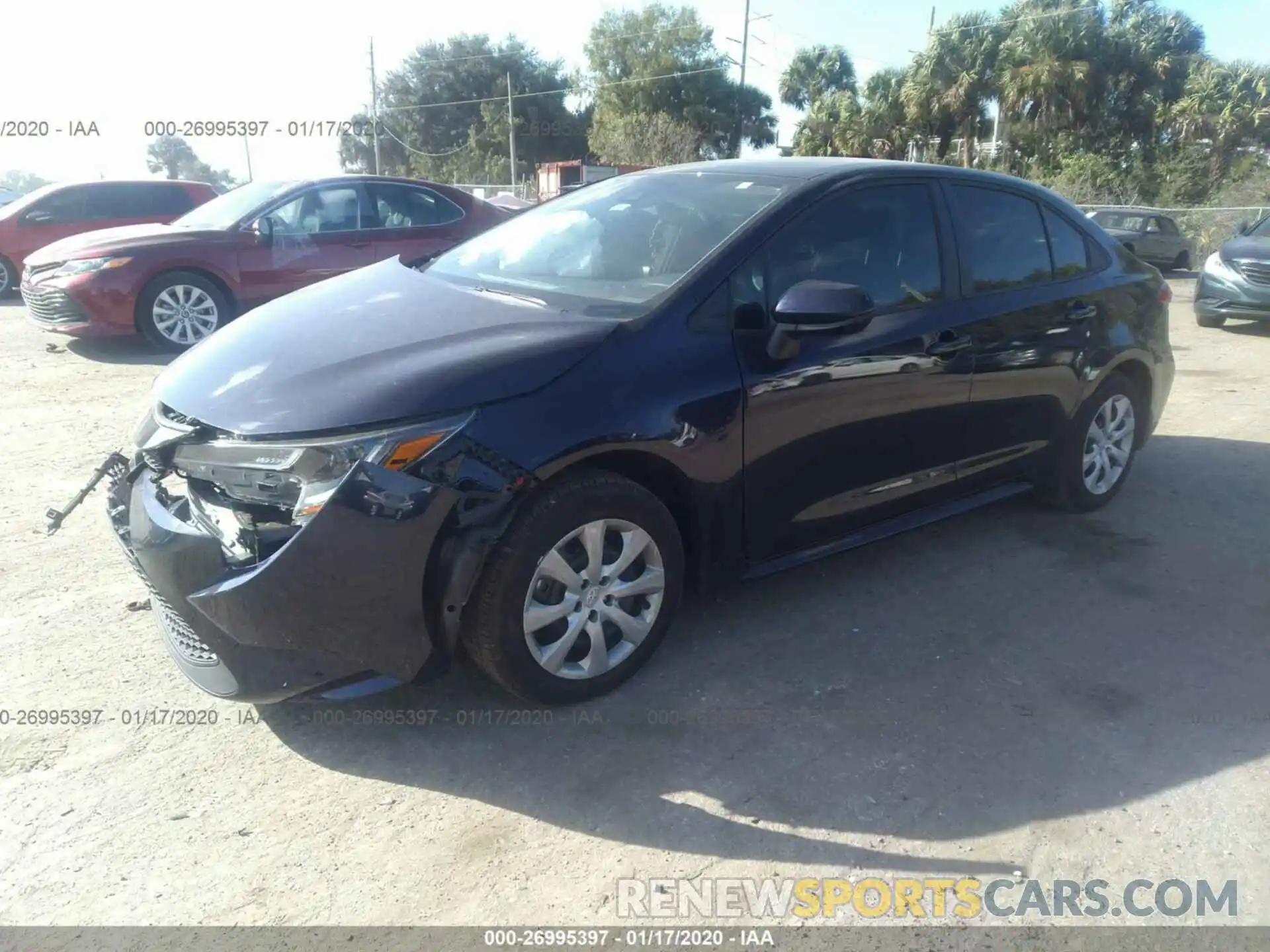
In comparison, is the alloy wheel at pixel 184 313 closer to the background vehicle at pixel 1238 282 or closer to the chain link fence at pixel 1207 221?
the background vehicle at pixel 1238 282

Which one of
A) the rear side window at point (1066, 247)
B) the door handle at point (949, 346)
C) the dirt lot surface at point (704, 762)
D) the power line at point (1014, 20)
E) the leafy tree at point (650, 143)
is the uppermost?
the power line at point (1014, 20)

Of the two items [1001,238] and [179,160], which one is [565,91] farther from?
[1001,238]

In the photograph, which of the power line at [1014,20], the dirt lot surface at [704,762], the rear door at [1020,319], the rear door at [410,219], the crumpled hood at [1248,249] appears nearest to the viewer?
the dirt lot surface at [704,762]

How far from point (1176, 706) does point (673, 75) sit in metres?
48.8

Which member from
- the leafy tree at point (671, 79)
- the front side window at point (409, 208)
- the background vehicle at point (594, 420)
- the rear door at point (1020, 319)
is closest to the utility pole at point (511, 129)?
the leafy tree at point (671, 79)

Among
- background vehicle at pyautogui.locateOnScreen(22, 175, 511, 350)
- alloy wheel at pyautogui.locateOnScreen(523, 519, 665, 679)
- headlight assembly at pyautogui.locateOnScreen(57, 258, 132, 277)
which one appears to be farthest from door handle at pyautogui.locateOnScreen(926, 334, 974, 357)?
headlight assembly at pyautogui.locateOnScreen(57, 258, 132, 277)

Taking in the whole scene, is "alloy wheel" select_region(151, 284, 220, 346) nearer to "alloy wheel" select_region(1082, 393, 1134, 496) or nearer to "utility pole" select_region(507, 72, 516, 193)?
"alloy wheel" select_region(1082, 393, 1134, 496)

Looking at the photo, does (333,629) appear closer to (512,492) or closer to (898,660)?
(512,492)

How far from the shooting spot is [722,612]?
12.7 feet

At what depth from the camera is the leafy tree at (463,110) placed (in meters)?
50.0

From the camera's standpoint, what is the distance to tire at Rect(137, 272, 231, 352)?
Answer: 8445mm

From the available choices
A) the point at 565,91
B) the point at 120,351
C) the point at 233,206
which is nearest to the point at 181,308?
the point at 120,351

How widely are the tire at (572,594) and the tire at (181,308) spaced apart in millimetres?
6556

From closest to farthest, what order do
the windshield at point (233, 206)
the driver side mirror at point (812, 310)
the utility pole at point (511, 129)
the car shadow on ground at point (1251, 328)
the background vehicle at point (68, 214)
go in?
1. the driver side mirror at point (812, 310)
2. the windshield at point (233, 206)
3. the car shadow on ground at point (1251, 328)
4. the background vehicle at point (68, 214)
5. the utility pole at point (511, 129)
